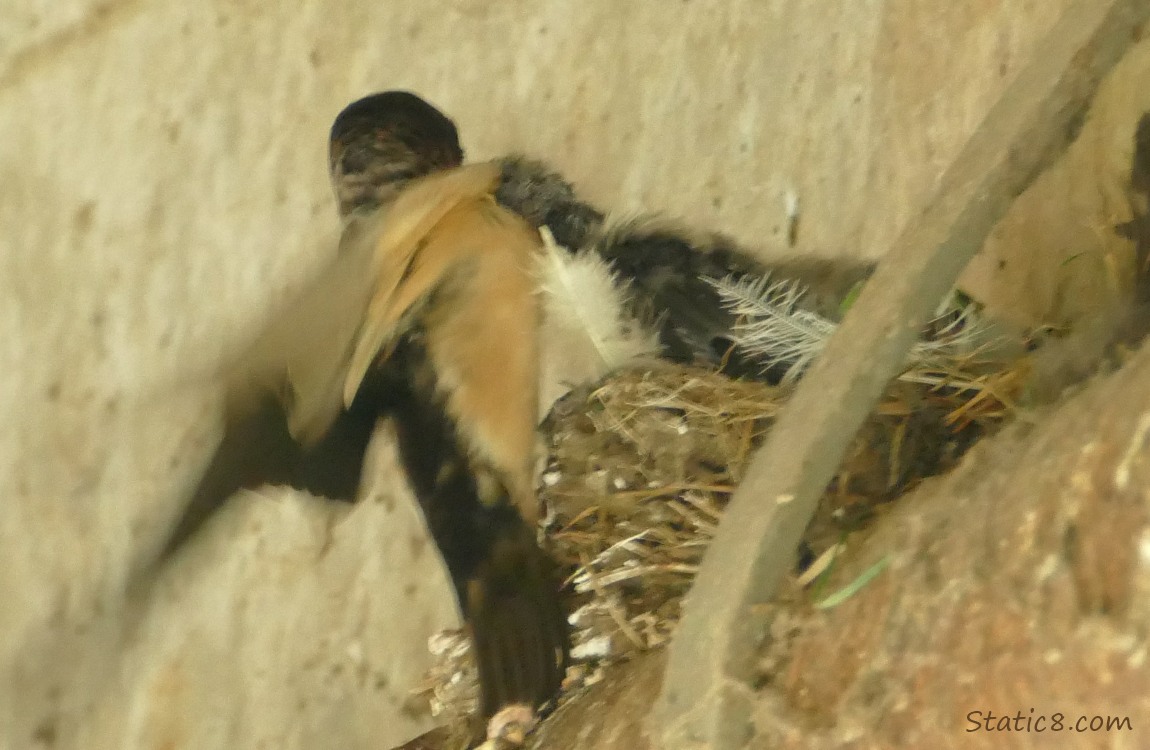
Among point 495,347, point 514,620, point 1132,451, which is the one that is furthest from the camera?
point 495,347

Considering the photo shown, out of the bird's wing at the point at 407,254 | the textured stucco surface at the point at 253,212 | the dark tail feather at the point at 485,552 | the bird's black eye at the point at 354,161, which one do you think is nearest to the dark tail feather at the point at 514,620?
the dark tail feather at the point at 485,552

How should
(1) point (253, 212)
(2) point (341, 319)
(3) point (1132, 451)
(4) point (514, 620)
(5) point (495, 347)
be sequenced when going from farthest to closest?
(1) point (253, 212) → (5) point (495, 347) → (4) point (514, 620) → (2) point (341, 319) → (3) point (1132, 451)

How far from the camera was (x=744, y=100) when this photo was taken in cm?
160

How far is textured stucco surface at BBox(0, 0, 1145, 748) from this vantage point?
4.84 ft

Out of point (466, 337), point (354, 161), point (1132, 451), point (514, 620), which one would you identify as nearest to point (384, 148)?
point (354, 161)

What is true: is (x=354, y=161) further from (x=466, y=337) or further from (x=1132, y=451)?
(x=1132, y=451)

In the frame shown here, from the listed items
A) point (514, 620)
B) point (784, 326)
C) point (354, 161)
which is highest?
point (354, 161)

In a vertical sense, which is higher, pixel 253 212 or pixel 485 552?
pixel 253 212

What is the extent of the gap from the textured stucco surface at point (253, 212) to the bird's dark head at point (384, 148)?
1.10 feet

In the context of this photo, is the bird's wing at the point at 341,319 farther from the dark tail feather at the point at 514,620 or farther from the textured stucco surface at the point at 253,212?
the textured stucco surface at the point at 253,212

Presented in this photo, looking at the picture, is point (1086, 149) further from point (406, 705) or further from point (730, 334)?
point (406, 705)

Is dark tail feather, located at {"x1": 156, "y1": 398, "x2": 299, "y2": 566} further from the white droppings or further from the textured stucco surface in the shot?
the white droppings

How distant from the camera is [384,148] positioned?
118 centimetres

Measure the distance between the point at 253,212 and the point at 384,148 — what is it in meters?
0.47
